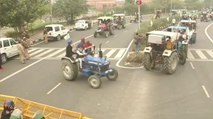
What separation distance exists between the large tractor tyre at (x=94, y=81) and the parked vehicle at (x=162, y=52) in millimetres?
4376

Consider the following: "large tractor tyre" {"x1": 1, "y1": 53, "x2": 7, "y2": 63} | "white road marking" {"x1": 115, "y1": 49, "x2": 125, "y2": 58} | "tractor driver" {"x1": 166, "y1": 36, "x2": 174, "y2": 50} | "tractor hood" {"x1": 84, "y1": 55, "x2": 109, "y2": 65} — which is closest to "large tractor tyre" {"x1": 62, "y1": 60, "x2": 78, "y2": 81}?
"tractor hood" {"x1": 84, "y1": 55, "x2": 109, "y2": 65}

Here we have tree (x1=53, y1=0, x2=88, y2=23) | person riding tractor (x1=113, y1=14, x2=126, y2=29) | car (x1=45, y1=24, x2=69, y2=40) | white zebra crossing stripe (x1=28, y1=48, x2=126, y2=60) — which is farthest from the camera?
tree (x1=53, y1=0, x2=88, y2=23)

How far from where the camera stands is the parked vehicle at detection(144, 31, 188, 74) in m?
20.9

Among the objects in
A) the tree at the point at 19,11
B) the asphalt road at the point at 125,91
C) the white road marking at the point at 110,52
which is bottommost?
the asphalt road at the point at 125,91

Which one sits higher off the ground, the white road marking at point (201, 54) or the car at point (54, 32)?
the car at point (54, 32)

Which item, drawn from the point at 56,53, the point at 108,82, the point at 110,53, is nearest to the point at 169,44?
the point at 108,82

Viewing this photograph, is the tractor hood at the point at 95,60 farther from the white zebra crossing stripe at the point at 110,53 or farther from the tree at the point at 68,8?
the tree at the point at 68,8

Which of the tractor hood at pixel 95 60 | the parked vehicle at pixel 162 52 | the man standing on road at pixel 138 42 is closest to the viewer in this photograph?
the tractor hood at pixel 95 60

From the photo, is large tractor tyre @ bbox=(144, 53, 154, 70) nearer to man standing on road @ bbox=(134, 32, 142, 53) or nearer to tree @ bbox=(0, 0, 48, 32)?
man standing on road @ bbox=(134, 32, 142, 53)

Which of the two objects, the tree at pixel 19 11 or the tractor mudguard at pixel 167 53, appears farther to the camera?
the tree at pixel 19 11

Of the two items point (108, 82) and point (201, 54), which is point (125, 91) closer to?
point (108, 82)

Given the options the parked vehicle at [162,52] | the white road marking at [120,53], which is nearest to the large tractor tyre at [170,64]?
the parked vehicle at [162,52]

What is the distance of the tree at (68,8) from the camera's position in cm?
5644

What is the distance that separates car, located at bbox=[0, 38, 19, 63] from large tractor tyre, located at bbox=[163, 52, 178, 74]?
446 inches
